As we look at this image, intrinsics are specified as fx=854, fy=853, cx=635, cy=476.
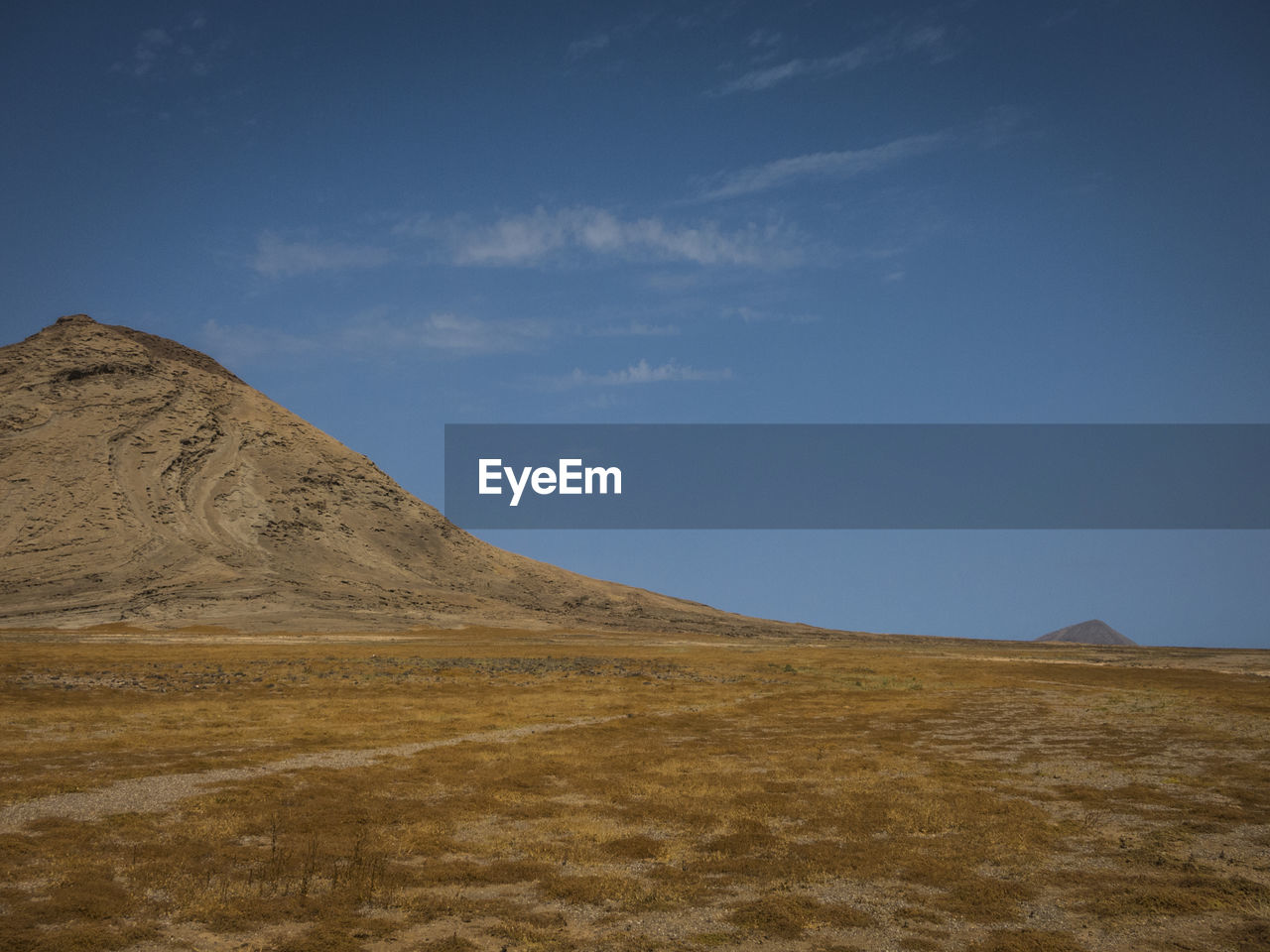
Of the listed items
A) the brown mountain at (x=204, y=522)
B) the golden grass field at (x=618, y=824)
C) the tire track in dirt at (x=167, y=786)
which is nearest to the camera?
the golden grass field at (x=618, y=824)

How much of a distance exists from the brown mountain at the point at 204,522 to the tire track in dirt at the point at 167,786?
74643mm

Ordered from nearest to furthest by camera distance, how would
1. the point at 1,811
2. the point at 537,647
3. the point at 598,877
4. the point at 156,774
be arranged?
the point at 598,877
the point at 1,811
the point at 156,774
the point at 537,647

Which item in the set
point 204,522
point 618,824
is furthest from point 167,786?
point 204,522

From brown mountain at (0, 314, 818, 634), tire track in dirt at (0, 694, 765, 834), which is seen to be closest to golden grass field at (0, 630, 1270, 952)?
tire track in dirt at (0, 694, 765, 834)

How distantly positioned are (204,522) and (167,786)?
367ft

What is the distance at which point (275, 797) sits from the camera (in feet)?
62.3

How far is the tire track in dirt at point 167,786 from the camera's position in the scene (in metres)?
17.1

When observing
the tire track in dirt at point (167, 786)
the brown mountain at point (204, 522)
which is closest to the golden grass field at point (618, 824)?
the tire track in dirt at point (167, 786)

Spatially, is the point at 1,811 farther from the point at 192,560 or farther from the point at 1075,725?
the point at 192,560

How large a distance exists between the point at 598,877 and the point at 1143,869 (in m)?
9.06

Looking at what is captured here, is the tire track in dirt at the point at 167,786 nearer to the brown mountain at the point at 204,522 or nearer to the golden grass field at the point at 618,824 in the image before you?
the golden grass field at the point at 618,824

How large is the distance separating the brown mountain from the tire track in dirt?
74.6 metres

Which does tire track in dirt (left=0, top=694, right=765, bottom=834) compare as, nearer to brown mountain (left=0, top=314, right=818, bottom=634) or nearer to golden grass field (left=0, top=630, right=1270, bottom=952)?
golden grass field (left=0, top=630, right=1270, bottom=952)

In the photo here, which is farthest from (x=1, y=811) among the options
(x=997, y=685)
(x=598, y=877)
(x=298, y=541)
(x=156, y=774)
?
(x=298, y=541)
